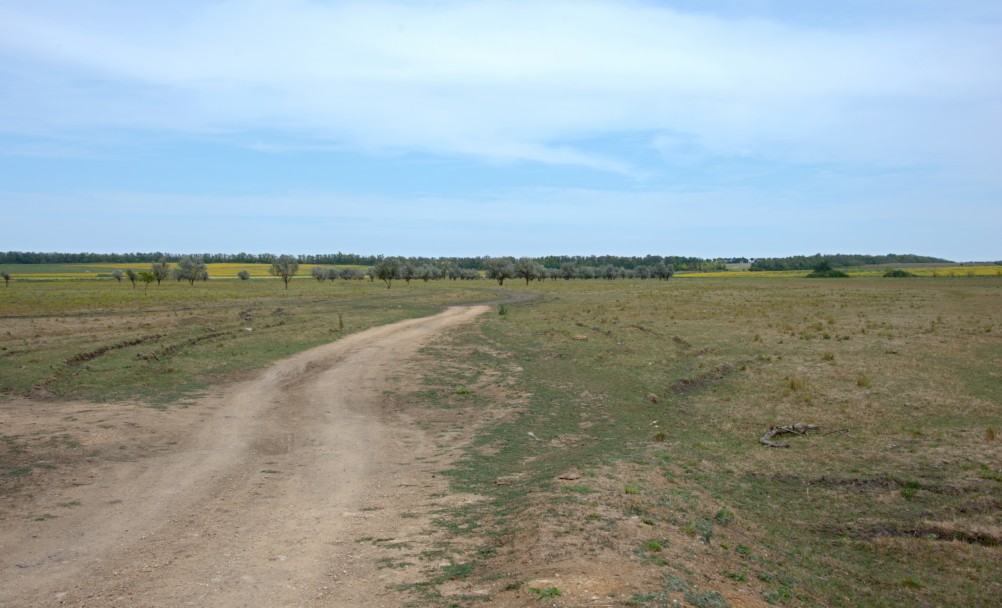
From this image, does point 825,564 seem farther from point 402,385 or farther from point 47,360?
point 47,360

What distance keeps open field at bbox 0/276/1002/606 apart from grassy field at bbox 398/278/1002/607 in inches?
2.0

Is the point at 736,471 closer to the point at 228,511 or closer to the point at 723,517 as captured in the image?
the point at 723,517

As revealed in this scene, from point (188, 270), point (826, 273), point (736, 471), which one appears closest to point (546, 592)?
point (736, 471)

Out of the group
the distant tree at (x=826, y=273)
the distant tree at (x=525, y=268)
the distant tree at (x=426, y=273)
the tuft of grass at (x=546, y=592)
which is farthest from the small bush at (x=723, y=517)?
the distant tree at (x=826, y=273)

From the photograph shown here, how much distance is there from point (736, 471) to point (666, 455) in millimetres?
→ 1305

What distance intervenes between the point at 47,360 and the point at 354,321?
18.5 m

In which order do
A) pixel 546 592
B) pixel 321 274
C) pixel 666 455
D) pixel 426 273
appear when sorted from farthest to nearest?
1. pixel 426 273
2. pixel 321 274
3. pixel 666 455
4. pixel 546 592

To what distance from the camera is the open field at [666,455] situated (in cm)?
798

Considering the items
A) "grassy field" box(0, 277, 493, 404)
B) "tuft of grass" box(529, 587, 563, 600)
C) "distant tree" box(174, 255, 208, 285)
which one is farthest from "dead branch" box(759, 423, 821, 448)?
"distant tree" box(174, 255, 208, 285)

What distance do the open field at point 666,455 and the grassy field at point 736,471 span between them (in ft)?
0.17

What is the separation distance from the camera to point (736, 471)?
42.4 ft

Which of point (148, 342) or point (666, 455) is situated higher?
point (148, 342)

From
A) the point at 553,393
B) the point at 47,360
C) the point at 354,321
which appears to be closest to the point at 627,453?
the point at 553,393

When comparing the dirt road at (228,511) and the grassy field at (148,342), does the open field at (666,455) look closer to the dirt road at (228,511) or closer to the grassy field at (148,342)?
the grassy field at (148,342)
